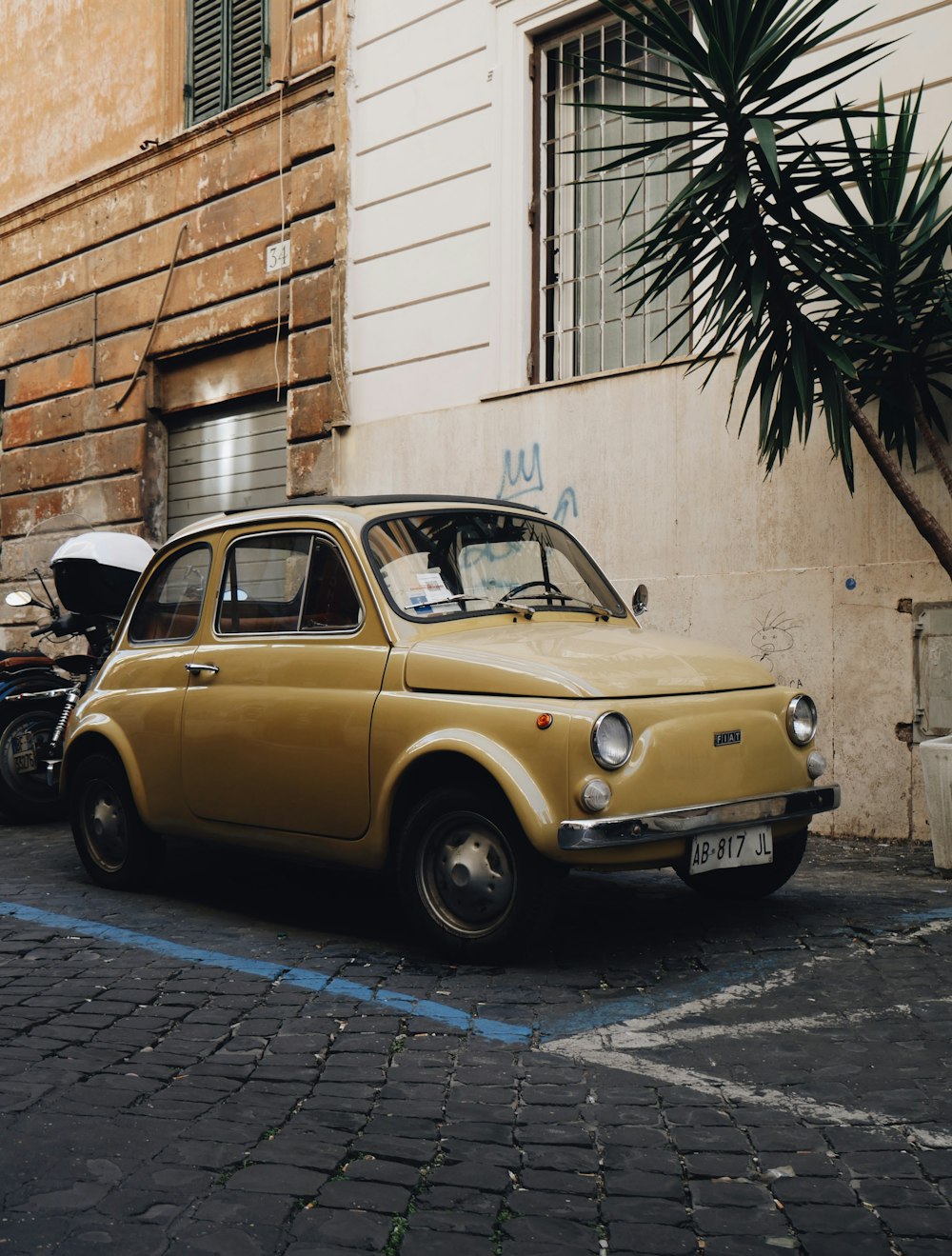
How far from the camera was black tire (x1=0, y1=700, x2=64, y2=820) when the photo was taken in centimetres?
905

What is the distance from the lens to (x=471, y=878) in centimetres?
486

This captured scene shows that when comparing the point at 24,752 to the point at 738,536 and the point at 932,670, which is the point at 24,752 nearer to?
the point at 738,536

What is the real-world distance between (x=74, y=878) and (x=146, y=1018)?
2850 millimetres

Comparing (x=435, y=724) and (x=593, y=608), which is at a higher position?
(x=593, y=608)

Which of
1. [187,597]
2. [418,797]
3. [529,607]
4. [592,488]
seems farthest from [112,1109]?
[592,488]

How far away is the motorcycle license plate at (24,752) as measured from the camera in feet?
29.7

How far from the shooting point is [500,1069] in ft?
12.5

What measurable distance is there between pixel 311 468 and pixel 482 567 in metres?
6.87

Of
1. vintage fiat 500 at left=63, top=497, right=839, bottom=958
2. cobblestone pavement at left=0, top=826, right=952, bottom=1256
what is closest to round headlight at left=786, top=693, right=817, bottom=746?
vintage fiat 500 at left=63, top=497, right=839, bottom=958

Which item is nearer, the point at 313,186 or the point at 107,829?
the point at 107,829

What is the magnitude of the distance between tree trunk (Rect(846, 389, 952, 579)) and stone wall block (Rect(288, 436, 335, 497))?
597cm

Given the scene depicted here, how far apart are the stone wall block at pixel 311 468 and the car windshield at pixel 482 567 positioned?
20.1 feet

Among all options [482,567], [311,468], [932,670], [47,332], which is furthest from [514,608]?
[47,332]

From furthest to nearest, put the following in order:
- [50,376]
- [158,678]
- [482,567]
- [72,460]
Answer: [50,376], [72,460], [158,678], [482,567]
